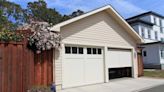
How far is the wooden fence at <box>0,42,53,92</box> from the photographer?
8.43 m

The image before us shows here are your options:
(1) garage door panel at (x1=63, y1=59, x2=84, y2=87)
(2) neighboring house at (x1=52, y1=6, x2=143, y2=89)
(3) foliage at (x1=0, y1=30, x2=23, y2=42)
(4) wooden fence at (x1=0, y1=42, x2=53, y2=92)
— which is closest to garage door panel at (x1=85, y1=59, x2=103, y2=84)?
(2) neighboring house at (x1=52, y1=6, x2=143, y2=89)

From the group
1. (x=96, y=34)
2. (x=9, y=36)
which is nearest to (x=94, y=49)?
(x=96, y=34)

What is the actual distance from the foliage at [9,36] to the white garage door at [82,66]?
125 inches

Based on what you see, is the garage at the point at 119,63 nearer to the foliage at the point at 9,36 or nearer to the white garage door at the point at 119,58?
the white garage door at the point at 119,58

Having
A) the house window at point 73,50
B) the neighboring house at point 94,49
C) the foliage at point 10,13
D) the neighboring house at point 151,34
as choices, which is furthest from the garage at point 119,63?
the foliage at point 10,13

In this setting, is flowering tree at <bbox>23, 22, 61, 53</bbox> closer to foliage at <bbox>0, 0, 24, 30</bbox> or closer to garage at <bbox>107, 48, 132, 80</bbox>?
garage at <bbox>107, 48, 132, 80</bbox>

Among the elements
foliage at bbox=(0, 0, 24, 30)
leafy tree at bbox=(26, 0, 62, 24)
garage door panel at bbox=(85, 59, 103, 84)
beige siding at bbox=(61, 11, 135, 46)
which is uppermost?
leafy tree at bbox=(26, 0, 62, 24)

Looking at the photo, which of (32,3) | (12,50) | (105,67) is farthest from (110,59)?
(32,3)

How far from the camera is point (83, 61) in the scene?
12.5 metres

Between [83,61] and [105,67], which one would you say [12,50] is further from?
[105,67]

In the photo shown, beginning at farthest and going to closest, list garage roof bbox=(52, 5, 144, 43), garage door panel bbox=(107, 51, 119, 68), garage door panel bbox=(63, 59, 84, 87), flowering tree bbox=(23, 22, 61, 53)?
garage door panel bbox=(107, 51, 119, 68)
garage door panel bbox=(63, 59, 84, 87)
garage roof bbox=(52, 5, 144, 43)
flowering tree bbox=(23, 22, 61, 53)

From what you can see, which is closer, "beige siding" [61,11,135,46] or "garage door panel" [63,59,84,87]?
"garage door panel" [63,59,84,87]

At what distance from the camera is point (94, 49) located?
1348 cm

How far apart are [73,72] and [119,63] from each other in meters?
4.77
